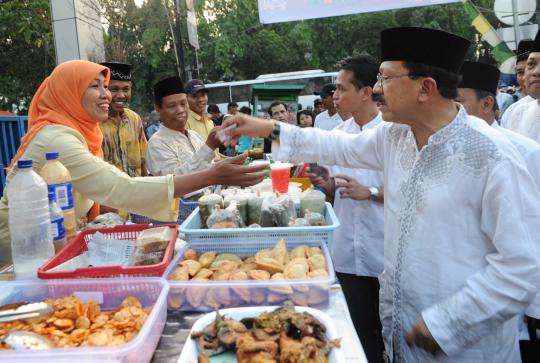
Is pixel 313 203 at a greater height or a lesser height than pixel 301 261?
greater

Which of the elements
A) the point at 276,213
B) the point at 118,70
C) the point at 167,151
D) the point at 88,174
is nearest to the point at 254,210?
the point at 276,213

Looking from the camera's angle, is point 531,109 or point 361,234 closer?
point 361,234

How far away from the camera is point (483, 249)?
1.63 metres

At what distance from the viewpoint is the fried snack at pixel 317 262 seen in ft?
5.31

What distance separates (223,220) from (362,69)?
1.76m

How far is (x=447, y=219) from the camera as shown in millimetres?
1647

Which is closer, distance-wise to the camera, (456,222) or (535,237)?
(456,222)

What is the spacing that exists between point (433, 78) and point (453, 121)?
0.20m

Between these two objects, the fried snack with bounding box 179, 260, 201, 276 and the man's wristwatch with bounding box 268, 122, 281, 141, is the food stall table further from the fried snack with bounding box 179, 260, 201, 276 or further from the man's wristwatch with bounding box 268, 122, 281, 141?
the man's wristwatch with bounding box 268, 122, 281, 141

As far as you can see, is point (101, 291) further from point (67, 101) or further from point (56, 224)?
point (67, 101)

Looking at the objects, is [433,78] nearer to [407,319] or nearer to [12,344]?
[407,319]

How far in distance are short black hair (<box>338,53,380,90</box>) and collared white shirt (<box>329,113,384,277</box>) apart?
Answer: 418 millimetres

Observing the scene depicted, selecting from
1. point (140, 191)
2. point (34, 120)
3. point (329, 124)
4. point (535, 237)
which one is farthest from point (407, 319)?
point (329, 124)

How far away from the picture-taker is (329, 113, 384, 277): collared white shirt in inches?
113
